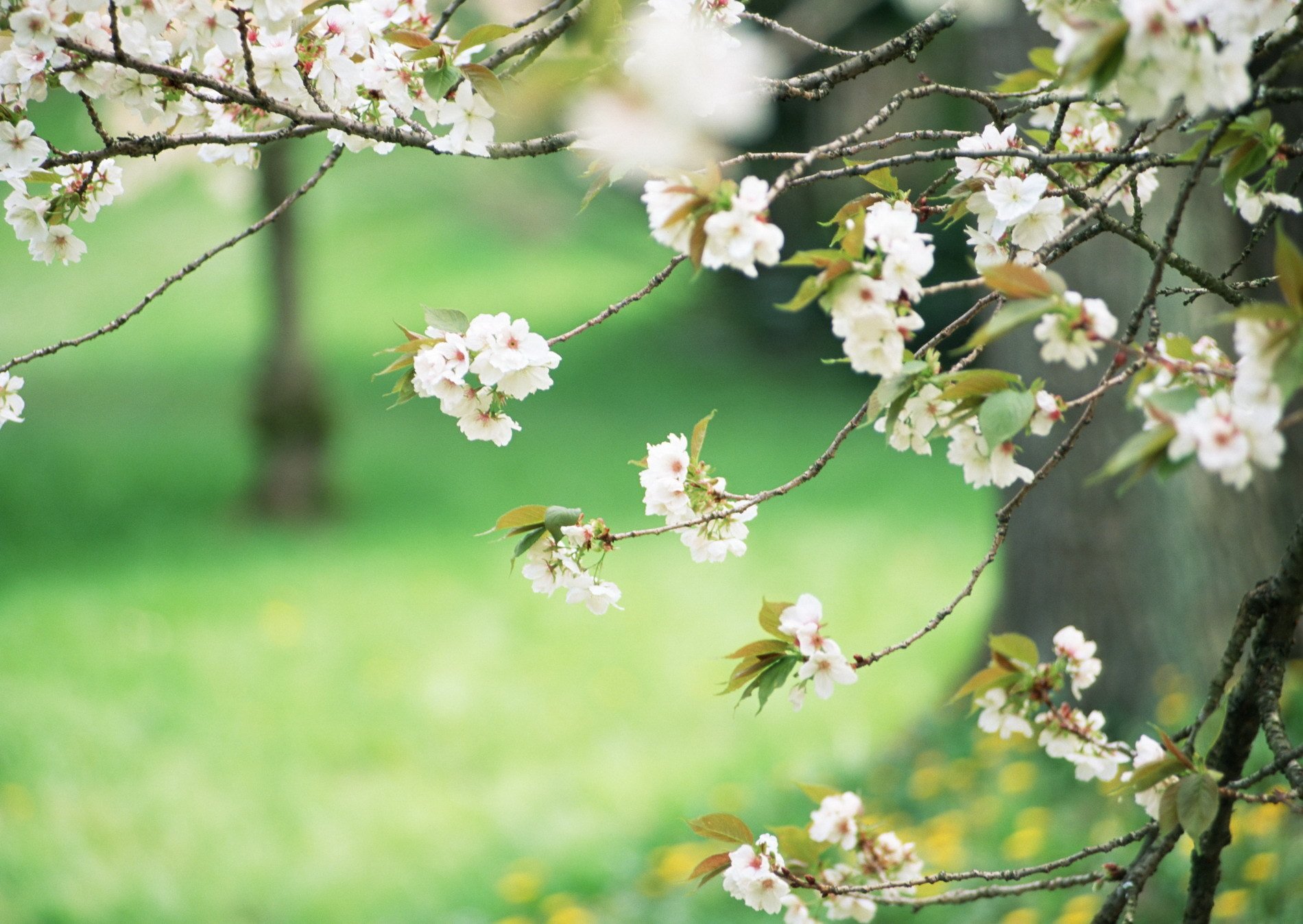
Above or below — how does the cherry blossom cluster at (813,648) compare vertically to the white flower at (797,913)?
above

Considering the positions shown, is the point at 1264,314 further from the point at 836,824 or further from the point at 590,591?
the point at 836,824

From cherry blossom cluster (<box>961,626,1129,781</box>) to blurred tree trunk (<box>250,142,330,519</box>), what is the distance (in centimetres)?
533

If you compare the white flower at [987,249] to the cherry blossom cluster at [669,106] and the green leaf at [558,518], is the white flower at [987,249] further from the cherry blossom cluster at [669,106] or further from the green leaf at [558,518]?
the green leaf at [558,518]

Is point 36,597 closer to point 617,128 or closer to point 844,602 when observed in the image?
point 844,602

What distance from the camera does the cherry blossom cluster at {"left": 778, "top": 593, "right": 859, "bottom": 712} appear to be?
42.8 inches

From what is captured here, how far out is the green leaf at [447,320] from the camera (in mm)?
1118

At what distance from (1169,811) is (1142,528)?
216 cm

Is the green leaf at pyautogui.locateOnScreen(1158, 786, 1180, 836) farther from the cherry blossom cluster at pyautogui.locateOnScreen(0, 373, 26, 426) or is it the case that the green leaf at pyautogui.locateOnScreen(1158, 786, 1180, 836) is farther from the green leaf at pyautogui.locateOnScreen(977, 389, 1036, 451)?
the cherry blossom cluster at pyautogui.locateOnScreen(0, 373, 26, 426)

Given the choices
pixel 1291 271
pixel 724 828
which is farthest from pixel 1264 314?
pixel 724 828

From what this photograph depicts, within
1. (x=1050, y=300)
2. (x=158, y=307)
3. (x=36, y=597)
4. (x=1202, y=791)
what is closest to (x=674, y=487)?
(x=1050, y=300)

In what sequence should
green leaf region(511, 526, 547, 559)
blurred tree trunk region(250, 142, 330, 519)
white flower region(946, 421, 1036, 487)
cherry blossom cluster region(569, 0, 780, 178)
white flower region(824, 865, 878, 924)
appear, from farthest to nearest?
1. blurred tree trunk region(250, 142, 330, 519)
2. white flower region(824, 865, 878, 924)
3. green leaf region(511, 526, 547, 559)
4. white flower region(946, 421, 1036, 487)
5. cherry blossom cluster region(569, 0, 780, 178)

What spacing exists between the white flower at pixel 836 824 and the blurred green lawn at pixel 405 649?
48.2 inches

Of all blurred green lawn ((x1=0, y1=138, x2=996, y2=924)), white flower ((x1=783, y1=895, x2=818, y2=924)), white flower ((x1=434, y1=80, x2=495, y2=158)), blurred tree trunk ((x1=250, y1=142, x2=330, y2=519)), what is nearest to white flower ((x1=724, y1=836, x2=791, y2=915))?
white flower ((x1=783, y1=895, x2=818, y2=924))

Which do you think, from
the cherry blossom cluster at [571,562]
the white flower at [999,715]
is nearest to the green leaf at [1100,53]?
the cherry blossom cluster at [571,562]
